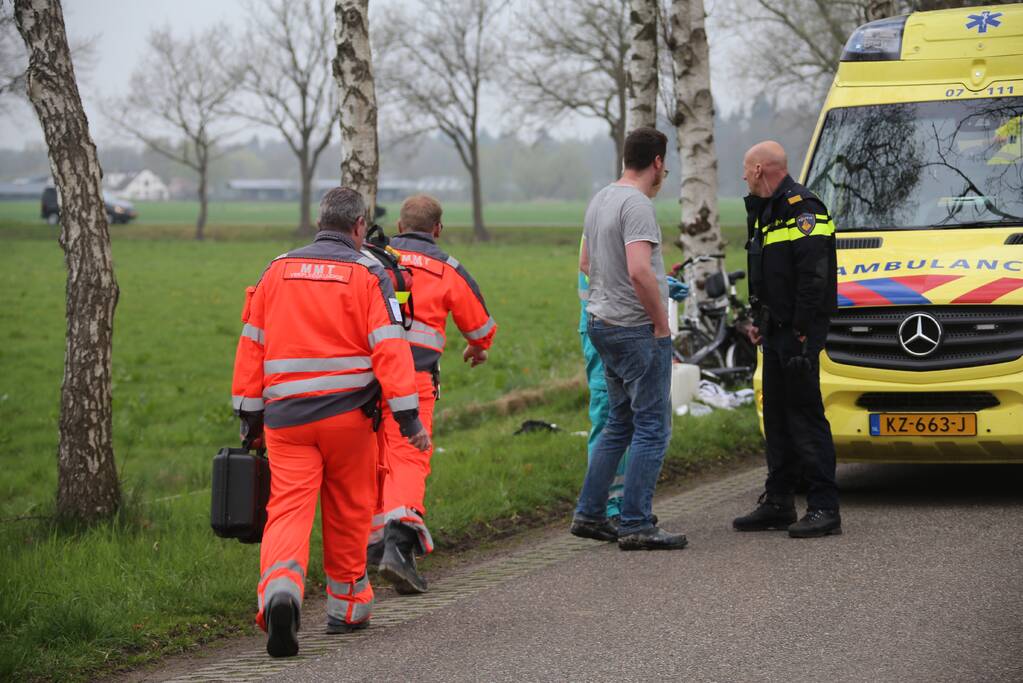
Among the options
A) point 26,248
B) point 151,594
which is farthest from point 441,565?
point 26,248

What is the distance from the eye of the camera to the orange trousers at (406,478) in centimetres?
707

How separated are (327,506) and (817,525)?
2920 mm

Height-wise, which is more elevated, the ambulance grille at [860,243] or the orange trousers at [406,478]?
the ambulance grille at [860,243]

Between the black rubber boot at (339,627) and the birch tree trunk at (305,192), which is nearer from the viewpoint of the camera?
the black rubber boot at (339,627)

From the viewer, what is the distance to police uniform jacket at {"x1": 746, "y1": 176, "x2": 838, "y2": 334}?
→ 7594 millimetres

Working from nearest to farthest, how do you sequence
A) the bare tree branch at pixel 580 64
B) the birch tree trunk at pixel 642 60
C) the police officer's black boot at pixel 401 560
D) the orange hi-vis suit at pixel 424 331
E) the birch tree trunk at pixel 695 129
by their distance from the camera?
the police officer's black boot at pixel 401 560 < the orange hi-vis suit at pixel 424 331 < the birch tree trunk at pixel 695 129 < the birch tree trunk at pixel 642 60 < the bare tree branch at pixel 580 64

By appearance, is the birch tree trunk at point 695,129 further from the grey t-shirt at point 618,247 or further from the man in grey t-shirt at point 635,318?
the grey t-shirt at point 618,247

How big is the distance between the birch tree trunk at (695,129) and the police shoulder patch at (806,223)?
A: 6.60 metres

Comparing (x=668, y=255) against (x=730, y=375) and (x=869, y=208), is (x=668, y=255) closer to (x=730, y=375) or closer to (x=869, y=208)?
(x=730, y=375)

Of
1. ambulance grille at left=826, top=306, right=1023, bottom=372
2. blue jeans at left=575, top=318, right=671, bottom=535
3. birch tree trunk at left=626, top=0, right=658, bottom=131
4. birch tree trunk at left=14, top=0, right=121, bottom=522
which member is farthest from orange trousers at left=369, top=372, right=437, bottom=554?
birch tree trunk at left=626, top=0, right=658, bottom=131

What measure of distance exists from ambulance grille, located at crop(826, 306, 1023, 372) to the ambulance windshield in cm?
87

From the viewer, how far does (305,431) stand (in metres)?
5.79

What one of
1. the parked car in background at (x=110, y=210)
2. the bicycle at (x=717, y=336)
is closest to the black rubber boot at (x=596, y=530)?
the bicycle at (x=717, y=336)

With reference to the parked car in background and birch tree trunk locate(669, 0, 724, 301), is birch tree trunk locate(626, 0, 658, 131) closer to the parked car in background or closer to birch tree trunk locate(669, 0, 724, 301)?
birch tree trunk locate(669, 0, 724, 301)
